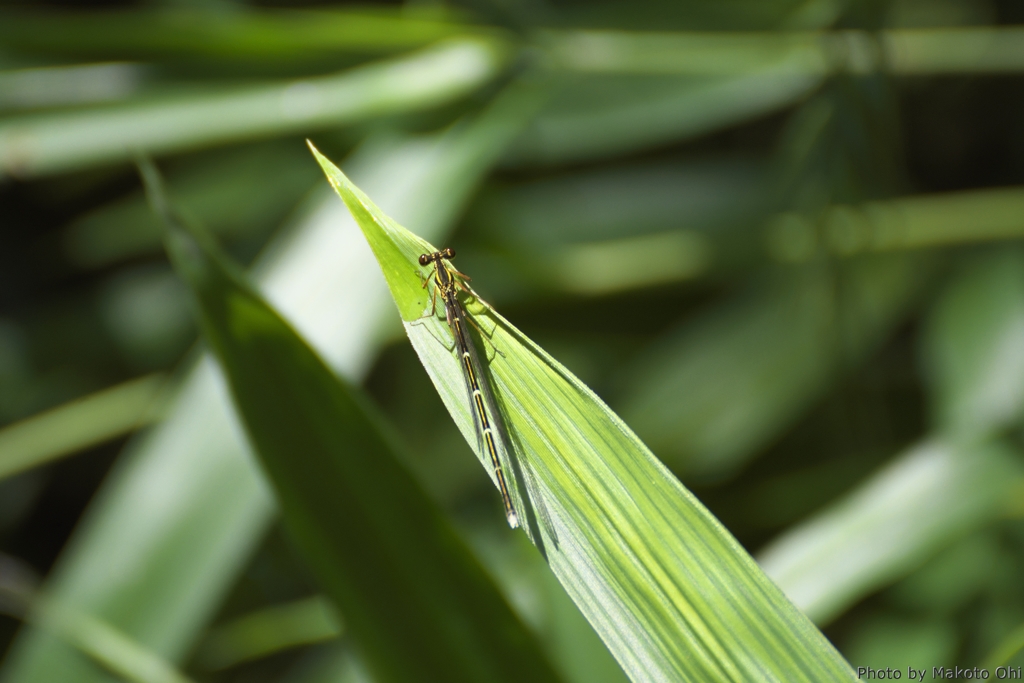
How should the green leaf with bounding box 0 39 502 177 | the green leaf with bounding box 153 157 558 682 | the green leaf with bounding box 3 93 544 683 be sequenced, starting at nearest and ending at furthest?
the green leaf with bounding box 153 157 558 682
the green leaf with bounding box 3 93 544 683
the green leaf with bounding box 0 39 502 177

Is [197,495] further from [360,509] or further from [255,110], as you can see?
[255,110]

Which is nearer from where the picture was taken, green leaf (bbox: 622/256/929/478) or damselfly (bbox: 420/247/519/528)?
damselfly (bbox: 420/247/519/528)

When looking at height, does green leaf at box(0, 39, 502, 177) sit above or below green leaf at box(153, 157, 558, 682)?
above

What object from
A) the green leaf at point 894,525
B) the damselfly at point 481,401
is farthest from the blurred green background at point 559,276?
the damselfly at point 481,401

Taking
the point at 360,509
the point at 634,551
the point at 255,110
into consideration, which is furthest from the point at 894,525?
the point at 255,110

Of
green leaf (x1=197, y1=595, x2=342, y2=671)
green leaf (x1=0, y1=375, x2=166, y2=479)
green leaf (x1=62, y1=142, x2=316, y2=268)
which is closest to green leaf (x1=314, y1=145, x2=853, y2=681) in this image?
green leaf (x1=197, y1=595, x2=342, y2=671)

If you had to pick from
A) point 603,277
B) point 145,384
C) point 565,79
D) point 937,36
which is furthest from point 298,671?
point 937,36

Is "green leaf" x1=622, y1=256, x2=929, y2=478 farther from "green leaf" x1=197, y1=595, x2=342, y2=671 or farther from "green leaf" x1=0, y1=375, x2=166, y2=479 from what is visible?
"green leaf" x1=0, y1=375, x2=166, y2=479
